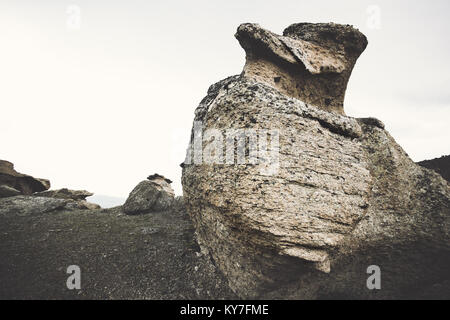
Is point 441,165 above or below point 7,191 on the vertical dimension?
above

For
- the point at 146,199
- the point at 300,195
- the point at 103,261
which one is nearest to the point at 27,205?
the point at 146,199

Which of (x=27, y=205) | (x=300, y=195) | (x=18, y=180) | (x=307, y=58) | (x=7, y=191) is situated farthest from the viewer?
(x=18, y=180)

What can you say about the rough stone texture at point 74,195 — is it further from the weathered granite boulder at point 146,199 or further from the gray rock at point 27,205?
the weathered granite boulder at point 146,199

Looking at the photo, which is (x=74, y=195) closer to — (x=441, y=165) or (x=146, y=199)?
(x=146, y=199)

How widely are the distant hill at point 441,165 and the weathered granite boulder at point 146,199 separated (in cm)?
1655

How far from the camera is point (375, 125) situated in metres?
9.49

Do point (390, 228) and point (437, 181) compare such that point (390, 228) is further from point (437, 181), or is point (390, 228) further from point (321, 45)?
point (321, 45)

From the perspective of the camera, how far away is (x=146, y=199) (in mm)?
14859

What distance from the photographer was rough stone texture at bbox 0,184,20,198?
554 inches

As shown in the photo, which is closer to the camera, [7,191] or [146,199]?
[7,191]

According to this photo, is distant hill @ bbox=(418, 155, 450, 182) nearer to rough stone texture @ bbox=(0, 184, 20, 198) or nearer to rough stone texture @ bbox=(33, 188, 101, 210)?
rough stone texture @ bbox=(33, 188, 101, 210)

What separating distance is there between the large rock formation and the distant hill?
4213 mm

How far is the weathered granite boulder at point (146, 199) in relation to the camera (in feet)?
47.3

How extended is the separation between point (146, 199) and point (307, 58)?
503 inches
